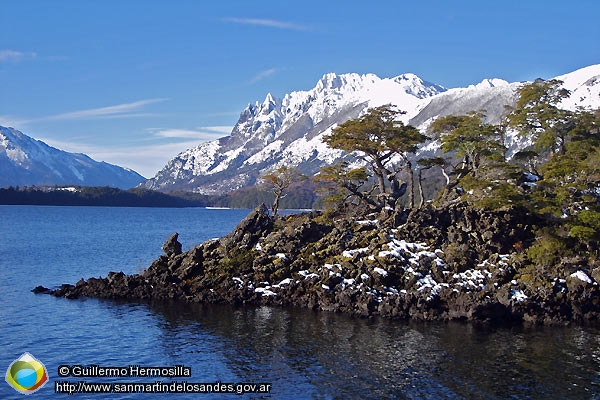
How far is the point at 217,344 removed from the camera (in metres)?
44.5

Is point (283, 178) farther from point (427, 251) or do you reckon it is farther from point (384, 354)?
point (384, 354)

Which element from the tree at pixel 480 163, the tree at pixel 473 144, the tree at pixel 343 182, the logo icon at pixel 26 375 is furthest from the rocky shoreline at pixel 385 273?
the logo icon at pixel 26 375

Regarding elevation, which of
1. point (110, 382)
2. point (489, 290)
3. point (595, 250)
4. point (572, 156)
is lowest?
point (110, 382)

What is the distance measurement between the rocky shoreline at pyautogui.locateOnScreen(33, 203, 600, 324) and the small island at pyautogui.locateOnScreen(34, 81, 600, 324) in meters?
0.12

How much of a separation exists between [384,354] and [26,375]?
23.0 metres

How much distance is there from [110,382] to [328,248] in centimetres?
3227

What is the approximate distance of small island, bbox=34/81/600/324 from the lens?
54.7 meters

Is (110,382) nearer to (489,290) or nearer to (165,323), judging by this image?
(165,323)

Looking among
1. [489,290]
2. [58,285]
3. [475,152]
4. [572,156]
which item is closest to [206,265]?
[58,285]

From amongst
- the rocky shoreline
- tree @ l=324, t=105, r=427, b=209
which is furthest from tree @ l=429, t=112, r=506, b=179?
the rocky shoreline

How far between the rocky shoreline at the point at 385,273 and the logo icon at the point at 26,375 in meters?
23.1

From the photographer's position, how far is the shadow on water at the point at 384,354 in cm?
3534

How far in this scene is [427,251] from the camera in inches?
2398

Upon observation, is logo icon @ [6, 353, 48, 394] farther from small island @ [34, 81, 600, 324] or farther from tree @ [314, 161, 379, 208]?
tree @ [314, 161, 379, 208]
